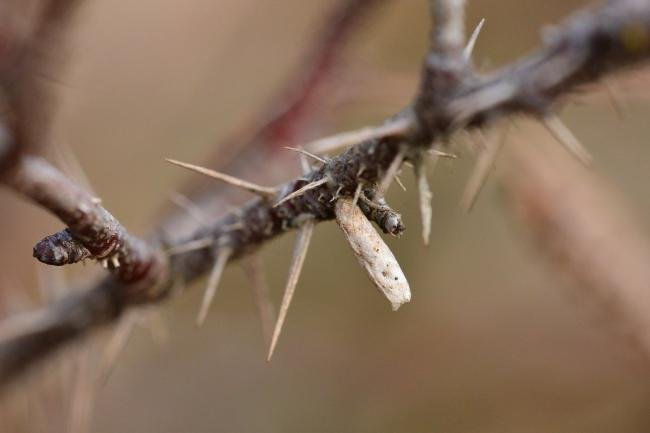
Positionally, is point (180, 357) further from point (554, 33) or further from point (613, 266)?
point (554, 33)

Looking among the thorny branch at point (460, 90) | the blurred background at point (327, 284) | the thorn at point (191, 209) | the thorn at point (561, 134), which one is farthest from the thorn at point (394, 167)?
the blurred background at point (327, 284)

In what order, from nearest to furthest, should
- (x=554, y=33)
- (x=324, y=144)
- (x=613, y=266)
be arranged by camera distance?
(x=554, y=33) < (x=324, y=144) < (x=613, y=266)

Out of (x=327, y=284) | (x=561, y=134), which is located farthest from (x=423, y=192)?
(x=327, y=284)

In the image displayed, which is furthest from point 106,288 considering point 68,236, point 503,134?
point 503,134

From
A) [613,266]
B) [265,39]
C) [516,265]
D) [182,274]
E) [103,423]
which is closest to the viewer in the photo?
[182,274]

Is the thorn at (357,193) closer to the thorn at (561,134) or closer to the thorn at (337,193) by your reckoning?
the thorn at (337,193)

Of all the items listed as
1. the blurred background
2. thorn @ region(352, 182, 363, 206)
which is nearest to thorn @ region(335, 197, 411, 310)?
thorn @ region(352, 182, 363, 206)

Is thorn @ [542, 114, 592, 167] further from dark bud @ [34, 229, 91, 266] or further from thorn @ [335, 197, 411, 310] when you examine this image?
dark bud @ [34, 229, 91, 266]
